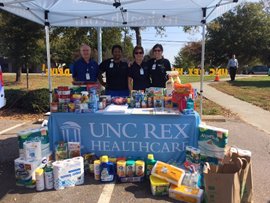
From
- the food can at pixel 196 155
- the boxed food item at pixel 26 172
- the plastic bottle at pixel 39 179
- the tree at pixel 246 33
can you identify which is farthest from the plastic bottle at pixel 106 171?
the tree at pixel 246 33

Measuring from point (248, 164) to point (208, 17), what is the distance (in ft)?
12.6

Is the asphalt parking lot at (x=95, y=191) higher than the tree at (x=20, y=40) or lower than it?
lower

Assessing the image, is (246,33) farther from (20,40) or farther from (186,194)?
(186,194)

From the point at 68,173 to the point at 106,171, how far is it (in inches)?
20.7

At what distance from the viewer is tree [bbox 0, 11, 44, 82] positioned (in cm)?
1520

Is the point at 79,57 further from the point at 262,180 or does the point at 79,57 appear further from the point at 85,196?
the point at 262,180

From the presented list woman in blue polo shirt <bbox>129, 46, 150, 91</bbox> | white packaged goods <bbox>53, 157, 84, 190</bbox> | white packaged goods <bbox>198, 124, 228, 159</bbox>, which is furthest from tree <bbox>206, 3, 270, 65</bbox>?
white packaged goods <bbox>53, 157, 84, 190</bbox>

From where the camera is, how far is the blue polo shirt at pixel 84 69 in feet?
20.1

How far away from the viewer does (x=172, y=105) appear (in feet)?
16.6

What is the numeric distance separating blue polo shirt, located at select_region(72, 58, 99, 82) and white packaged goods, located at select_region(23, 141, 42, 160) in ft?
6.69

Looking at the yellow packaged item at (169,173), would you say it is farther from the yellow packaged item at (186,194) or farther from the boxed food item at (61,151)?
the boxed food item at (61,151)

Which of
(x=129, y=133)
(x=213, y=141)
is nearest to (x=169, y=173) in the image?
(x=213, y=141)

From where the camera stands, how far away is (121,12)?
681 centimetres

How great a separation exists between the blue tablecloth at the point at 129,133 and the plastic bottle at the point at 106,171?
445 millimetres
